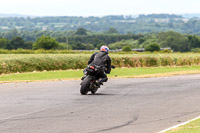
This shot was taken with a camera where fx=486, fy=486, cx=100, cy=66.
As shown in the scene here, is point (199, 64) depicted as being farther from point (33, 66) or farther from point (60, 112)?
point (60, 112)

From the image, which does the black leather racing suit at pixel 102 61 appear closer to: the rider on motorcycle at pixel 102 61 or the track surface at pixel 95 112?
the rider on motorcycle at pixel 102 61

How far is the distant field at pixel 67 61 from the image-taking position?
122ft

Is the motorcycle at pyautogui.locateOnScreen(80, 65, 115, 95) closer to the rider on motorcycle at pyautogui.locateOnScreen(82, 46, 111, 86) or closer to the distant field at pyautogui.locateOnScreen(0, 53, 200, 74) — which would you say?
the rider on motorcycle at pyautogui.locateOnScreen(82, 46, 111, 86)

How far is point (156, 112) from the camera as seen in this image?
13.2 metres

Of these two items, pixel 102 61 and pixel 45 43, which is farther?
pixel 45 43

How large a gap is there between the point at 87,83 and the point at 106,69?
1.36 meters

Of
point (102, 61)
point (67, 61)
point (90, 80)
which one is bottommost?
point (67, 61)

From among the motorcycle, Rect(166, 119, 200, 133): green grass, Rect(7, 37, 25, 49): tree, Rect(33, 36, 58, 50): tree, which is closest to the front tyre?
the motorcycle

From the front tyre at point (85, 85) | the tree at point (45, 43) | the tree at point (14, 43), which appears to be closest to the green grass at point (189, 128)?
the front tyre at point (85, 85)

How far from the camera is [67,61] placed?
41.7m

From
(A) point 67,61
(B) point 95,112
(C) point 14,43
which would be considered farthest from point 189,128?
(C) point 14,43

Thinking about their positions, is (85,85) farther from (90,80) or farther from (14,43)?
(14,43)

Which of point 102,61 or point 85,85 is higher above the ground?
point 102,61

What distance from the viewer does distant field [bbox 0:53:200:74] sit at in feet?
122
